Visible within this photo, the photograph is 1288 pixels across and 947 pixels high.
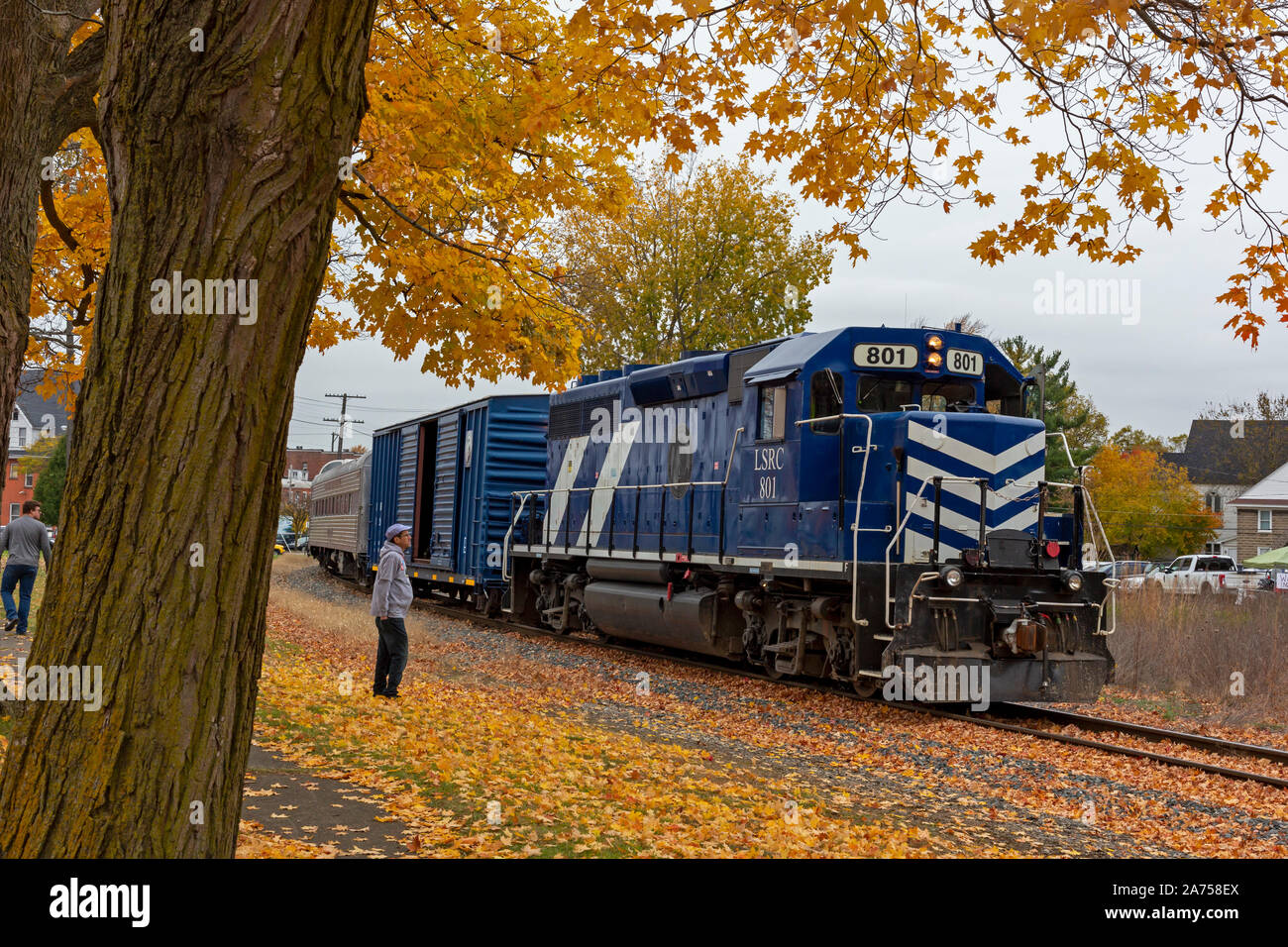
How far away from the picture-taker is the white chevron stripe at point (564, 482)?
19.0m

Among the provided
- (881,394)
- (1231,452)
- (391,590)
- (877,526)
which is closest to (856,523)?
(877,526)

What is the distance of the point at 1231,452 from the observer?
69125mm

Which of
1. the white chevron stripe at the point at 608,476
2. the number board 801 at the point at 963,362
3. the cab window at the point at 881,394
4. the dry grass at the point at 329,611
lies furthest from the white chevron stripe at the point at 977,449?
the dry grass at the point at 329,611

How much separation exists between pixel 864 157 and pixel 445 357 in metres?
4.16

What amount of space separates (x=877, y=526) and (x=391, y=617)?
198 inches

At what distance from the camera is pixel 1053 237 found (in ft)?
28.4

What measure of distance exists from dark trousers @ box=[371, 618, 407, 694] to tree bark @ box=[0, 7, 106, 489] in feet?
15.4

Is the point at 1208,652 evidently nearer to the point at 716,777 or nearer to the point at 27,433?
the point at 716,777

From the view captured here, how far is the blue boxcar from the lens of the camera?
69.4ft

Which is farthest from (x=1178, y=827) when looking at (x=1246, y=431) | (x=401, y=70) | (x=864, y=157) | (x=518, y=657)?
(x=1246, y=431)

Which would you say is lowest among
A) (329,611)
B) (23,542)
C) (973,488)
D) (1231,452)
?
(329,611)

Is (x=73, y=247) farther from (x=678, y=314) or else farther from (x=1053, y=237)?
(x=678, y=314)

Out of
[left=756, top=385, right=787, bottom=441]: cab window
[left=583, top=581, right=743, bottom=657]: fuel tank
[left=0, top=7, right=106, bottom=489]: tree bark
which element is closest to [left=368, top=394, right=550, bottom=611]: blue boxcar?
[left=583, top=581, right=743, bottom=657]: fuel tank

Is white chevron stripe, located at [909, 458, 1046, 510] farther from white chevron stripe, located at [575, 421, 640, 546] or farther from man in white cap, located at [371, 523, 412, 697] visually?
white chevron stripe, located at [575, 421, 640, 546]
